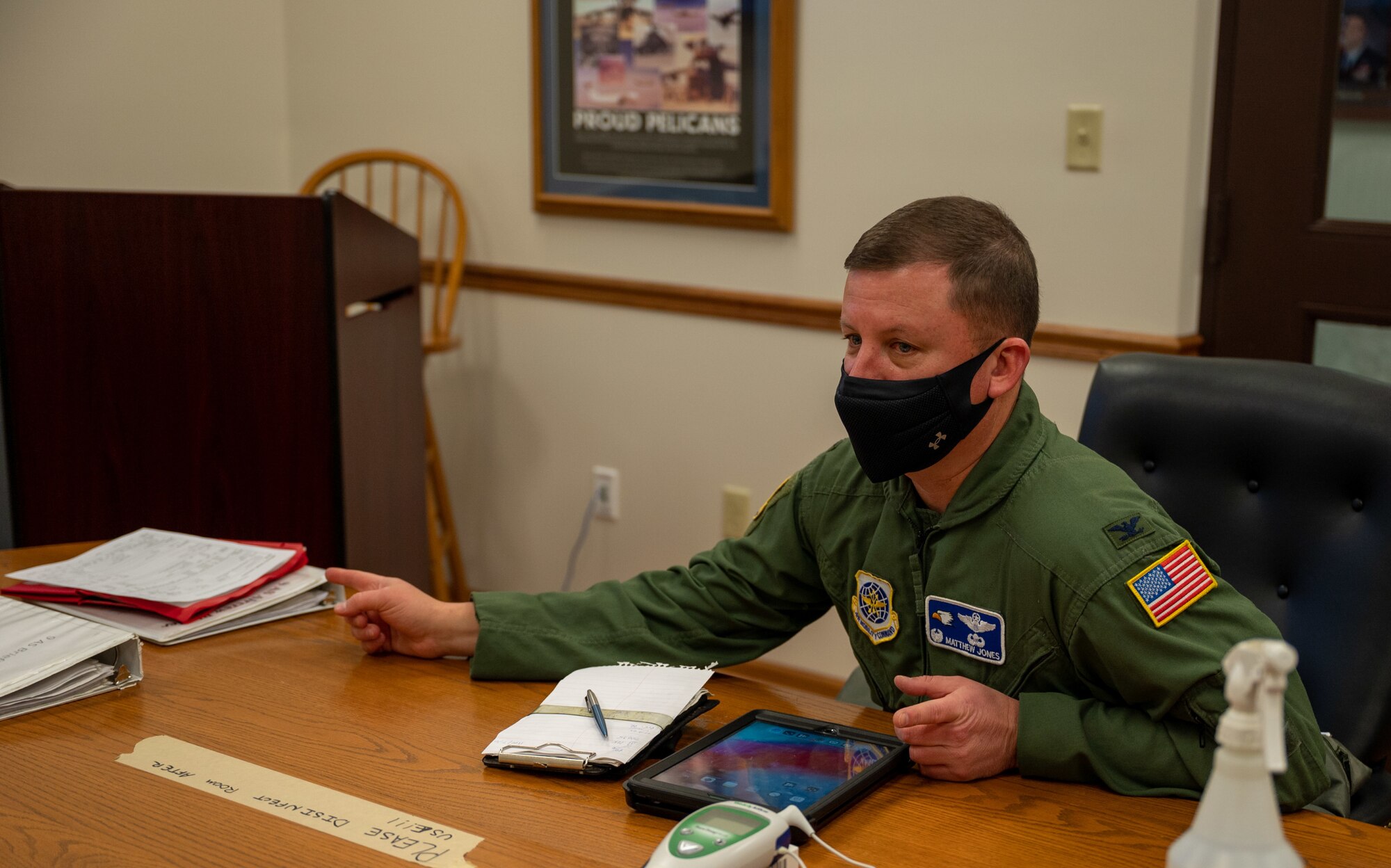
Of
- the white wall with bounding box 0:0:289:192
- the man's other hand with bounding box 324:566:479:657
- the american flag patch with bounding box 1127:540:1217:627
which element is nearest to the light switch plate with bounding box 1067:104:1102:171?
the american flag patch with bounding box 1127:540:1217:627

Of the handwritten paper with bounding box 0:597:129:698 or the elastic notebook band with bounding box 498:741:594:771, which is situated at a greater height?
the handwritten paper with bounding box 0:597:129:698

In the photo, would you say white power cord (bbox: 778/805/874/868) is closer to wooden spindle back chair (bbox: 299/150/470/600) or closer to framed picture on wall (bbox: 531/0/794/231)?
framed picture on wall (bbox: 531/0/794/231)

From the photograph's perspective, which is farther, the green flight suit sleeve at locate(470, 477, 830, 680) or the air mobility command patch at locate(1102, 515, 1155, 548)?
the green flight suit sleeve at locate(470, 477, 830, 680)

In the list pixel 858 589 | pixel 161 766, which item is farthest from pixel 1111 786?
pixel 161 766

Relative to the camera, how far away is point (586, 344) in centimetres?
328

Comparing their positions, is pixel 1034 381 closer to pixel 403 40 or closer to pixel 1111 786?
pixel 1111 786

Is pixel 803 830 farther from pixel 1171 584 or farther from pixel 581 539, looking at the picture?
pixel 581 539

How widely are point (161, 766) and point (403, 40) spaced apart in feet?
8.86

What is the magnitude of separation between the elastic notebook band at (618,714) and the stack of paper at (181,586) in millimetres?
441

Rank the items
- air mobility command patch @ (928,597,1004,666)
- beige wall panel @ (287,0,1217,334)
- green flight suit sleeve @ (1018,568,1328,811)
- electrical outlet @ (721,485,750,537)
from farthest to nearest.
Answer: electrical outlet @ (721,485,750,537) → beige wall panel @ (287,0,1217,334) → air mobility command patch @ (928,597,1004,666) → green flight suit sleeve @ (1018,568,1328,811)

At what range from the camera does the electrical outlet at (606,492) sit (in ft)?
10.8

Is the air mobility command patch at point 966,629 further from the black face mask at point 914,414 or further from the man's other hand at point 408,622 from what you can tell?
the man's other hand at point 408,622

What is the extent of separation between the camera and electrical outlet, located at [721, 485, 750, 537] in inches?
120

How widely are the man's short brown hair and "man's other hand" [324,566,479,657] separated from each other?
0.55 metres
